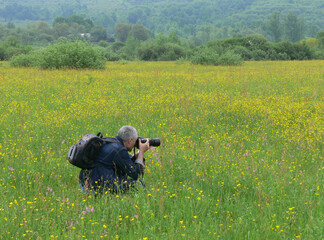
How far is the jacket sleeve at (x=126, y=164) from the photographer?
13.9 feet

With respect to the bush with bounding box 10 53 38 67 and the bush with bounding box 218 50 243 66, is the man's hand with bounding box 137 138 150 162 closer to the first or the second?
the bush with bounding box 10 53 38 67

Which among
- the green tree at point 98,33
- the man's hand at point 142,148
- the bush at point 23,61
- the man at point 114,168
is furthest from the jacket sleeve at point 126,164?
the green tree at point 98,33

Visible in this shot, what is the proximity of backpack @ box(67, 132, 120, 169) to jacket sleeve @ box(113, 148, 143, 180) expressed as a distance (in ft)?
0.91

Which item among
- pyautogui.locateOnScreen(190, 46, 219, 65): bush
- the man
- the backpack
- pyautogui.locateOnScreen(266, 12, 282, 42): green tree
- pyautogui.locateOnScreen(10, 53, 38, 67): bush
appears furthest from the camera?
pyautogui.locateOnScreen(266, 12, 282, 42): green tree

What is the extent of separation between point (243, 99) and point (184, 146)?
4901mm

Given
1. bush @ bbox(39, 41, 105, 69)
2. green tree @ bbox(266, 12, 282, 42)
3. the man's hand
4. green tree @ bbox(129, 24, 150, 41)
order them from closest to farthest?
the man's hand → bush @ bbox(39, 41, 105, 69) → green tree @ bbox(266, 12, 282, 42) → green tree @ bbox(129, 24, 150, 41)

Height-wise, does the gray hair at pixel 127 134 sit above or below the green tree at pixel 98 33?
above

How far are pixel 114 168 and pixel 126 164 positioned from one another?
0.23m

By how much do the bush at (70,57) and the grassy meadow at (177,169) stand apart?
9059mm

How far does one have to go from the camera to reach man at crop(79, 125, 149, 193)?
4.24 meters

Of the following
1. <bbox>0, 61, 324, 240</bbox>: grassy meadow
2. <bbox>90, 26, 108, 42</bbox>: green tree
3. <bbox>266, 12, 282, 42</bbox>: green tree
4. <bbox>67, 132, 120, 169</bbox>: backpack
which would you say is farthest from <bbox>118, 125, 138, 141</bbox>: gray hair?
<bbox>90, 26, 108, 42</bbox>: green tree

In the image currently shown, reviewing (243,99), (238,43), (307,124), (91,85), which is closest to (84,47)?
(91,85)

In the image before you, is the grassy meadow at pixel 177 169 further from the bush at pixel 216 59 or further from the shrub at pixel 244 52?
the shrub at pixel 244 52

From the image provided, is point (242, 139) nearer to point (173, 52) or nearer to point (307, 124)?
point (307, 124)
